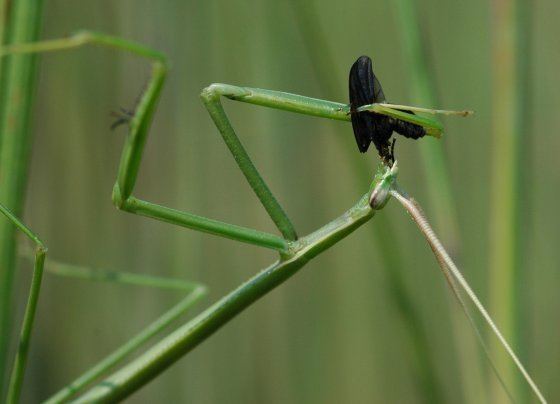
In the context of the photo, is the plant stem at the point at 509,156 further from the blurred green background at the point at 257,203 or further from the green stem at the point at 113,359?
the green stem at the point at 113,359

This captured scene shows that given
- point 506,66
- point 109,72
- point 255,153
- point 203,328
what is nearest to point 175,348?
point 203,328

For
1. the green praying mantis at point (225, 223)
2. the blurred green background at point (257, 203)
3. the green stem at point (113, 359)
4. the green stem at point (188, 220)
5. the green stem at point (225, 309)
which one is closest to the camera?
the green praying mantis at point (225, 223)

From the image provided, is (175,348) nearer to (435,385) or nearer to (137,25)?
(435,385)

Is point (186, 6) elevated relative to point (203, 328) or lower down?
elevated

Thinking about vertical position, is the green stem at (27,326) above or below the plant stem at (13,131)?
below

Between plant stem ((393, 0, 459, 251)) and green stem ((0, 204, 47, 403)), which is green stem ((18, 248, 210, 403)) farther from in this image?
plant stem ((393, 0, 459, 251))

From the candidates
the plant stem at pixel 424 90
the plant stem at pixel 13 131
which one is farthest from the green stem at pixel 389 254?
the plant stem at pixel 13 131

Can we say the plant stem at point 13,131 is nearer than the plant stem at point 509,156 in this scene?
Yes

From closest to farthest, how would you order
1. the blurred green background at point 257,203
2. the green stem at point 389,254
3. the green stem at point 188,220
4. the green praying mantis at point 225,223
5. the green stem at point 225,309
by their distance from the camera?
the green praying mantis at point 225,223 → the green stem at point 188,220 → the green stem at point 225,309 → the green stem at point 389,254 → the blurred green background at point 257,203
